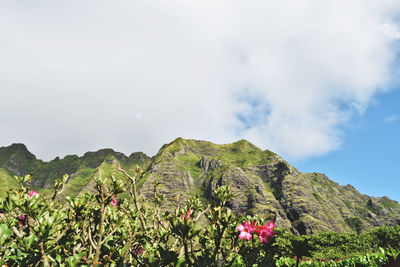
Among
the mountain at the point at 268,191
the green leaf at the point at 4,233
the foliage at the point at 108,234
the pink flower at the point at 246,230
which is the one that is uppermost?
the mountain at the point at 268,191

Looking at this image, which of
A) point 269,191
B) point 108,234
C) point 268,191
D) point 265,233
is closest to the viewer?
point 265,233

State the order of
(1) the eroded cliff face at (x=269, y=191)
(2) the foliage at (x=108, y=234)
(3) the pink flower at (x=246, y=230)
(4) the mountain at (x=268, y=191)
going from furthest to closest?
(4) the mountain at (x=268, y=191) < (1) the eroded cliff face at (x=269, y=191) < (3) the pink flower at (x=246, y=230) < (2) the foliage at (x=108, y=234)

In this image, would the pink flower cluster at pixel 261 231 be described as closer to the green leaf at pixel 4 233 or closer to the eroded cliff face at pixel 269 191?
the green leaf at pixel 4 233

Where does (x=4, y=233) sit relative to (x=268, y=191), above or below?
below

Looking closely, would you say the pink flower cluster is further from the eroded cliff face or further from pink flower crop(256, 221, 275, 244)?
the eroded cliff face

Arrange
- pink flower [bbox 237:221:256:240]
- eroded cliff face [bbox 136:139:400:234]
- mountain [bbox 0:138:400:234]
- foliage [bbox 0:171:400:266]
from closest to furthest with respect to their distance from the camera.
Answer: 1. foliage [bbox 0:171:400:266]
2. pink flower [bbox 237:221:256:240]
3. eroded cliff face [bbox 136:139:400:234]
4. mountain [bbox 0:138:400:234]

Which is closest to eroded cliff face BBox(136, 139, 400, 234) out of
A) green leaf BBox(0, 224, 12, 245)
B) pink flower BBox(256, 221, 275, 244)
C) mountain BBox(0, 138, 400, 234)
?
mountain BBox(0, 138, 400, 234)

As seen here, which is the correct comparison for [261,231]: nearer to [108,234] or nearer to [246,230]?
[246,230]

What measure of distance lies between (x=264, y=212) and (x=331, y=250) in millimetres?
97137

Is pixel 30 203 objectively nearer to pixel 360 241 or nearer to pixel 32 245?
pixel 32 245

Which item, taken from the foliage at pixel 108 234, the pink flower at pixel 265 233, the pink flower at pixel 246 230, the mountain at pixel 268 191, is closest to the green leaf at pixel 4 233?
the foliage at pixel 108 234

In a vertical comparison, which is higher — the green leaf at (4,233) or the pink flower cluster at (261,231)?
the pink flower cluster at (261,231)

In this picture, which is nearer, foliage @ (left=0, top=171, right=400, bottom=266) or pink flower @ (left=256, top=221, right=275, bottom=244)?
foliage @ (left=0, top=171, right=400, bottom=266)

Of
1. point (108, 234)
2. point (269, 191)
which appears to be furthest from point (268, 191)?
point (108, 234)
